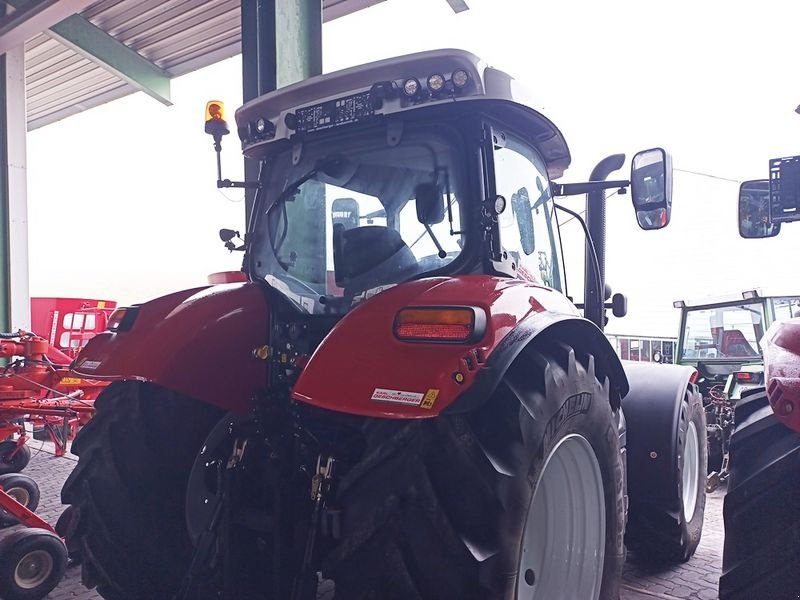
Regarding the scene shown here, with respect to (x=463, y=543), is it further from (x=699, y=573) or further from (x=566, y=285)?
(x=699, y=573)

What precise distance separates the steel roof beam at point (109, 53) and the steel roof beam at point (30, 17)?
0.21 m

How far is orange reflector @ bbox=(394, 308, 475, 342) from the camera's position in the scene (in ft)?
4.88

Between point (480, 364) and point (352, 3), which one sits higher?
point (352, 3)

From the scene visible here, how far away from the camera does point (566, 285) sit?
277 centimetres

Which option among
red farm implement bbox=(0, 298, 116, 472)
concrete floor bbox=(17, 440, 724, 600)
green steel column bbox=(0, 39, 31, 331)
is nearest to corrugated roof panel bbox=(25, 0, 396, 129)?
green steel column bbox=(0, 39, 31, 331)

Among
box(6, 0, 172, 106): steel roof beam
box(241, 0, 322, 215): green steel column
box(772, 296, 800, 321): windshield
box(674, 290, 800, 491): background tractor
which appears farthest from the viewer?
box(6, 0, 172, 106): steel roof beam

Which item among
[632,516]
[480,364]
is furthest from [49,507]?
[480,364]

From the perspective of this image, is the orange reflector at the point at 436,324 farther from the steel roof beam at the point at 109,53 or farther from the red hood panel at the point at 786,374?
the steel roof beam at the point at 109,53

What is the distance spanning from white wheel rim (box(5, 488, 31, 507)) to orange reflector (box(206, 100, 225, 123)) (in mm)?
2945

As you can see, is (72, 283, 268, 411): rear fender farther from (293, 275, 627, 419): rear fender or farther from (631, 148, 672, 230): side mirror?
(631, 148, 672, 230): side mirror

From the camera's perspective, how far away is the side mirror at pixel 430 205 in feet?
6.52

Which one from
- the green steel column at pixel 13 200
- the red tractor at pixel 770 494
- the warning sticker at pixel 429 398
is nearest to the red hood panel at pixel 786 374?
the red tractor at pixel 770 494

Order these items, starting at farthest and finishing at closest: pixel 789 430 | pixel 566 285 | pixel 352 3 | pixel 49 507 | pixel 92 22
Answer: pixel 92 22
pixel 352 3
pixel 49 507
pixel 566 285
pixel 789 430

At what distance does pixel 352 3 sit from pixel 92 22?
143 inches
